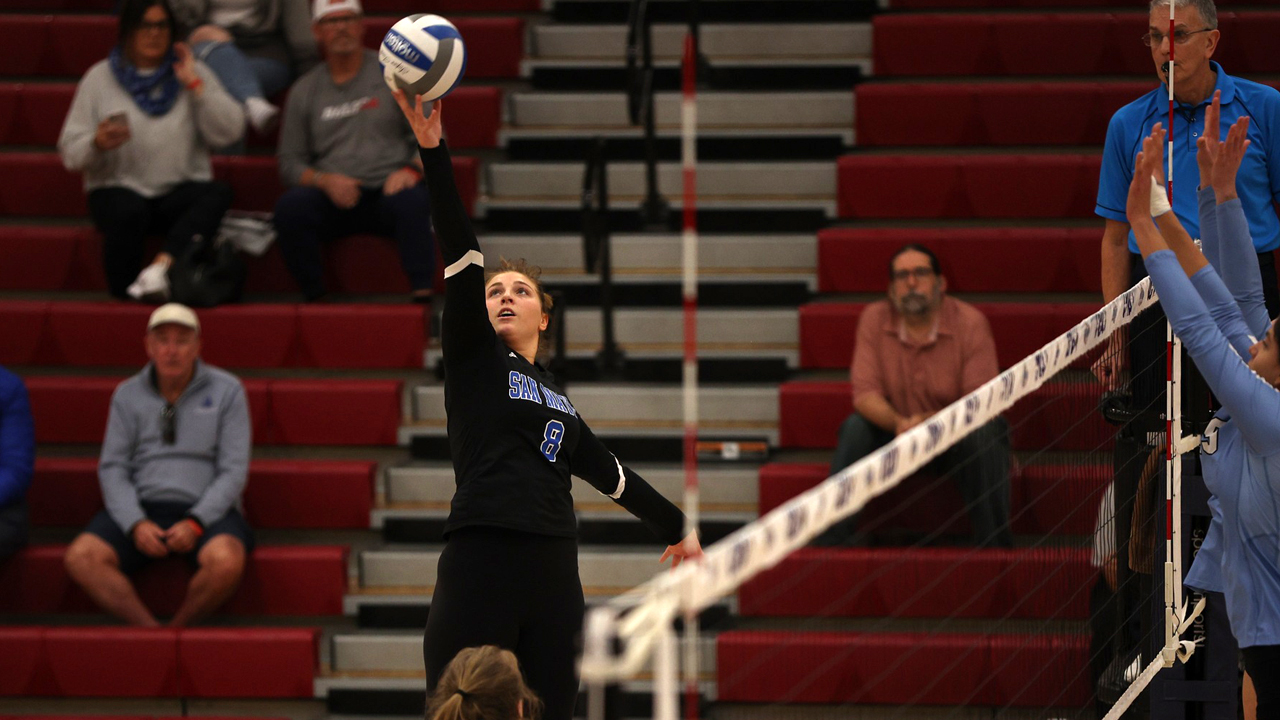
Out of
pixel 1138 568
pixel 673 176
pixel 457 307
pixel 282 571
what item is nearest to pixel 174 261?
pixel 282 571

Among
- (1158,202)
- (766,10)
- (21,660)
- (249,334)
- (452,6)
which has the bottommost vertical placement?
(21,660)

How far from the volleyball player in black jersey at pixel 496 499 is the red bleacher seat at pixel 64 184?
4099mm

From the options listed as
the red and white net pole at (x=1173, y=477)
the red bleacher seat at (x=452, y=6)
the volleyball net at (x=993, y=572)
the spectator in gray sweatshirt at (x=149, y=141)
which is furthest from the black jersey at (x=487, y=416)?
the red bleacher seat at (x=452, y=6)

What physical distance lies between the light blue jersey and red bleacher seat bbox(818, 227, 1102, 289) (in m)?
3.28

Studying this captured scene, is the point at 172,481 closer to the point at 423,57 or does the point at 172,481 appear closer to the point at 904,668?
the point at 904,668

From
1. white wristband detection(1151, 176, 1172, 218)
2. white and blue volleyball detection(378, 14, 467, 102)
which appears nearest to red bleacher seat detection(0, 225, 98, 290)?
white and blue volleyball detection(378, 14, 467, 102)

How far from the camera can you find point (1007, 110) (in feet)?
24.6

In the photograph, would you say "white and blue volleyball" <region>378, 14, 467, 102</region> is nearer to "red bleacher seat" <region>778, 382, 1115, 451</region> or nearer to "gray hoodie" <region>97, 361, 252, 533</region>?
"red bleacher seat" <region>778, 382, 1115, 451</region>

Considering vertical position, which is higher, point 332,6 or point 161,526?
point 332,6

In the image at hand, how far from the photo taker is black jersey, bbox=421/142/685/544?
3498 millimetres

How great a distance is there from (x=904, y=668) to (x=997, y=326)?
1.80m

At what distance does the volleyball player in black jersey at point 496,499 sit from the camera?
352cm

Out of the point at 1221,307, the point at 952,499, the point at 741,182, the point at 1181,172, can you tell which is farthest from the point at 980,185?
the point at 1221,307

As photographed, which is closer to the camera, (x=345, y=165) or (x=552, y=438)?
(x=552, y=438)
